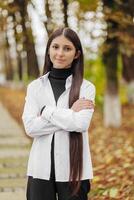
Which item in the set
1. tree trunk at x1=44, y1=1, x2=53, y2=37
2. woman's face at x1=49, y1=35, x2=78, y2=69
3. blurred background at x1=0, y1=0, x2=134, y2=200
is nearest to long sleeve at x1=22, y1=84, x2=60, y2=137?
woman's face at x1=49, y1=35, x2=78, y2=69

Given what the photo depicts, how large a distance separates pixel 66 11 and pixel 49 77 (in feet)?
27.9

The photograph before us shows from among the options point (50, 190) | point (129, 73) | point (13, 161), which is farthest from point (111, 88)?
point (50, 190)

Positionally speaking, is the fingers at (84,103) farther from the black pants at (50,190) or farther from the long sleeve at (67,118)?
the black pants at (50,190)

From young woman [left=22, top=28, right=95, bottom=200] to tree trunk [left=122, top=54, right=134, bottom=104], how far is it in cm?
1478

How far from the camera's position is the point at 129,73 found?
61.4 feet

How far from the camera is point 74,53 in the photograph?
3.96m

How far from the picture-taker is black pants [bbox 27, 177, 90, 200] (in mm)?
A: 3889

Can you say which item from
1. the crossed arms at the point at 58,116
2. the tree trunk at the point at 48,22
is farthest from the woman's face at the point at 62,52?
the tree trunk at the point at 48,22

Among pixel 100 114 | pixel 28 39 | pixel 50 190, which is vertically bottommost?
pixel 100 114

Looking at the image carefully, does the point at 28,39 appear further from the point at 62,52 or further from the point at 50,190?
the point at 50,190

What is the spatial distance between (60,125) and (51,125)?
0.30ft

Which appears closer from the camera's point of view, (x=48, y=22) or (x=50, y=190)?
(x=50, y=190)

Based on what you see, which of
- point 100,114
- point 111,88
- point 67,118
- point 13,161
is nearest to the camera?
point 67,118

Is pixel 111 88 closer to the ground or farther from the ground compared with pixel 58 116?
closer to the ground
